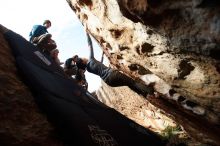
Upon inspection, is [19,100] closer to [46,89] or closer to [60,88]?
[46,89]

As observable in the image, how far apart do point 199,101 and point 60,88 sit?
93.7 inches

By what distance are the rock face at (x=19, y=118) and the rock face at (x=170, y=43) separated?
5.71ft

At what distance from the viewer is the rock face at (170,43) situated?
3.28 m

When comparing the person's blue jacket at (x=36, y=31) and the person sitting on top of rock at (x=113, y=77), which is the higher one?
the person's blue jacket at (x=36, y=31)

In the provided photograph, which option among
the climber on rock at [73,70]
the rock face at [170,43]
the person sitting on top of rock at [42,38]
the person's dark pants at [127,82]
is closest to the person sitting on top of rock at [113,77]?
the person's dark pants at [127,82]

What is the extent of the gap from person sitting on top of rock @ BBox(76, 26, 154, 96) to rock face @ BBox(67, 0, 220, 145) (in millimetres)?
269

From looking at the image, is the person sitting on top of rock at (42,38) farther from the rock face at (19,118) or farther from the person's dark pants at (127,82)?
the rock face at (19,118)

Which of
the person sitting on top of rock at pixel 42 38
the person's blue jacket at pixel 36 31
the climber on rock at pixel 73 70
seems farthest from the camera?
the climber on rock at pixel 73 70

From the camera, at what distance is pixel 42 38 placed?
8.18 m

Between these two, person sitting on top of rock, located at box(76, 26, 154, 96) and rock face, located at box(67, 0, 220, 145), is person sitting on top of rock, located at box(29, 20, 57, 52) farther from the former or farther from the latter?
rock face, located at box(67, 0, 220, 145)

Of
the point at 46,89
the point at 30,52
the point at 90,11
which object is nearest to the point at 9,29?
the point at 30,52

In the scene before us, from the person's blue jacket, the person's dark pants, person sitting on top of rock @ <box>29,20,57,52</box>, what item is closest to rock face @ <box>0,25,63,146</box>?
the person's dark pants

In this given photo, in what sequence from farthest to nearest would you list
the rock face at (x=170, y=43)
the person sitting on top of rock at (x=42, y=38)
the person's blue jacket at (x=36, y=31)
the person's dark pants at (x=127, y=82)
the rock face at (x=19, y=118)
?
the person's blue jacket at (x=36, y=31) < the person sitting on top of rock at (x=42, y=38) < the person's dark pants at (x=127, y=82) < the rock face at (x=19, y=118) < the rock face at (x=170, y=43)

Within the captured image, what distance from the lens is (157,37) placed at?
4.02 m
